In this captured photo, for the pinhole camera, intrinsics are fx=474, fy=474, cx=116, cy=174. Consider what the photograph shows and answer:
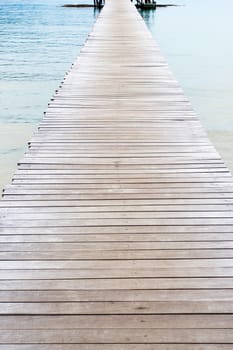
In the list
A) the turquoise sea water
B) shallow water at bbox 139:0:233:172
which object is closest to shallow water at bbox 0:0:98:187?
the turquoise sea water

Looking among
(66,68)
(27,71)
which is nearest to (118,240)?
(27,71)

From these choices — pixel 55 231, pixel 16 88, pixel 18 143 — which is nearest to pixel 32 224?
pixel 55 231

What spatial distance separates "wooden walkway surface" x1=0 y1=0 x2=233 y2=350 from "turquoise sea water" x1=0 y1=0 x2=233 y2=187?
10.3 feet

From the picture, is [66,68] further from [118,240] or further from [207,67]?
[118,240]

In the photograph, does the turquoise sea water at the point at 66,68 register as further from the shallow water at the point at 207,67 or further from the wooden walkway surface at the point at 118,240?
the wooden walkway surface at the point at 118,240

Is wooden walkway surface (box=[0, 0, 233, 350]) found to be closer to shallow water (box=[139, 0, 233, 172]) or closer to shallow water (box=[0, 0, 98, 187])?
shallow water (box=[0, 0, 98, 187])

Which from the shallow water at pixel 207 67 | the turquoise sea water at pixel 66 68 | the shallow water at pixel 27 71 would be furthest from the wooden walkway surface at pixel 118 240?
the shallow water at pixel 207 67

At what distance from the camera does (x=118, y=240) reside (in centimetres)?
304

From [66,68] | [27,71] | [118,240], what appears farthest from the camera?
[66,68]

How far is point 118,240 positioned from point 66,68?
14857mm

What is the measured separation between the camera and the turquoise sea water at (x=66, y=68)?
10133mm

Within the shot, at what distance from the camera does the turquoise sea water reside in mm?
10133

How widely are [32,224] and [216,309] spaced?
4.68ft

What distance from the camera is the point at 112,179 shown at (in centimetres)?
404
